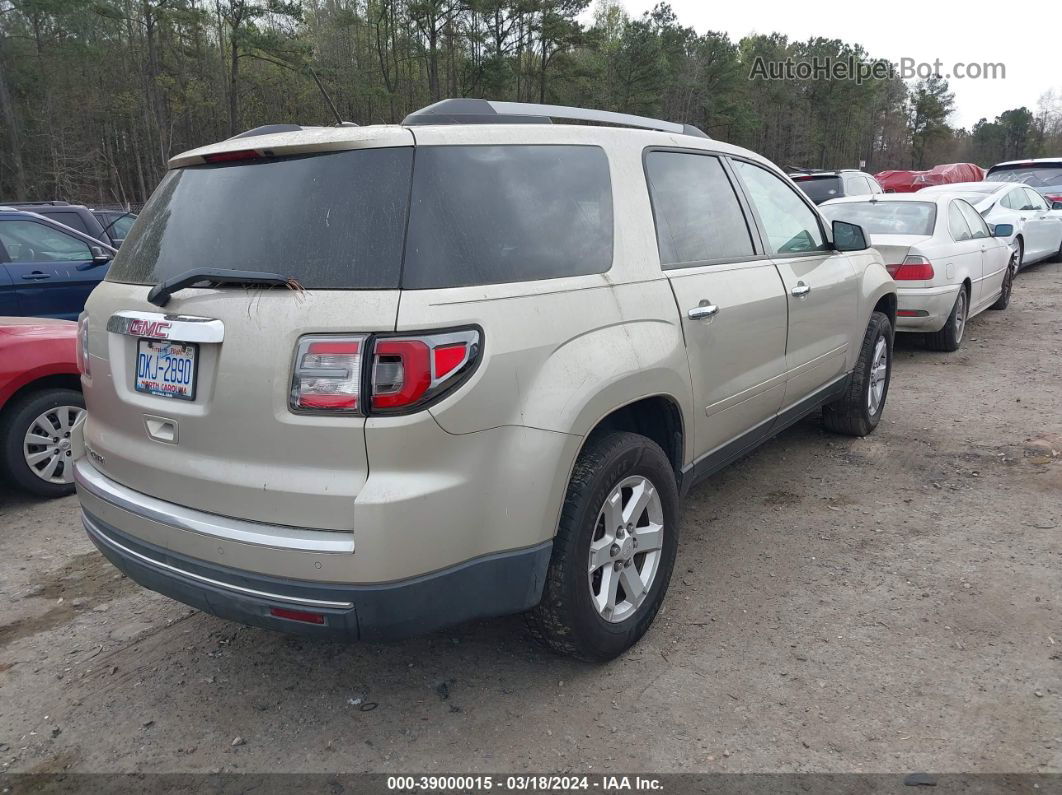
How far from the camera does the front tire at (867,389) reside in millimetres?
5035

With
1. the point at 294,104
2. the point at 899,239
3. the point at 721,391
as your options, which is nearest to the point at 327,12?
the point at 294,104

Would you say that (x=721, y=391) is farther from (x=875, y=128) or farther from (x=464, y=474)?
(x=875, y=128)

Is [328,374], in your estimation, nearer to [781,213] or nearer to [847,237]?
[781,213]

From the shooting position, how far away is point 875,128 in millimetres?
68375

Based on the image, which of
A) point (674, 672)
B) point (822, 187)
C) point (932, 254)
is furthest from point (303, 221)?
point (822, 187)

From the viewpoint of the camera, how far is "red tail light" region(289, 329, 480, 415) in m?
2.11

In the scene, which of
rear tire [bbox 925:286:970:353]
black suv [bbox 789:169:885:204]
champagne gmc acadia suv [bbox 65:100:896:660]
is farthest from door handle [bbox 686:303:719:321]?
black suv [bbox 789:169:885:204]

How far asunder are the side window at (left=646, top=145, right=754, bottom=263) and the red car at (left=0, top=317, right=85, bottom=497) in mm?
3504

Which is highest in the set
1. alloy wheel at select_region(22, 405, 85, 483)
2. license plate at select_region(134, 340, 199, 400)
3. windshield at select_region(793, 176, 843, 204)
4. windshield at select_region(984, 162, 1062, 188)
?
windshield at select_region(984, 162, 1062, 188)

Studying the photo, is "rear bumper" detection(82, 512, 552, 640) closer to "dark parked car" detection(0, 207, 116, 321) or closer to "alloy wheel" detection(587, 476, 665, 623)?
"alloy wheel" detection(587, 476, 665, 623)

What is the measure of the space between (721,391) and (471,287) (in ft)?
4.99

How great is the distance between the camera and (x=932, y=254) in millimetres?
7289

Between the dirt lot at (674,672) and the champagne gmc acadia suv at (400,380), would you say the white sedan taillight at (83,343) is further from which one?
the dirt lot at (674,672)

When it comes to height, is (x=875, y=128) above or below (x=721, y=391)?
above
